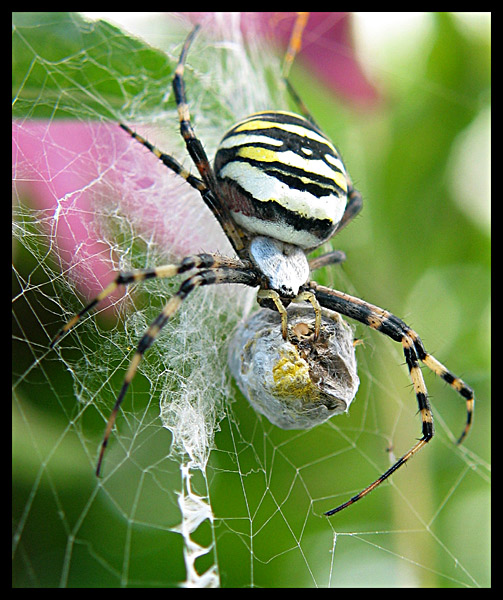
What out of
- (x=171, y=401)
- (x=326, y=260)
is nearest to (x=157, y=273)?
(x=171, y=401)

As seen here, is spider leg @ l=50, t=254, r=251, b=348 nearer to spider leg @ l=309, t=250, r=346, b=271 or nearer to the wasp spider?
the wasp spider

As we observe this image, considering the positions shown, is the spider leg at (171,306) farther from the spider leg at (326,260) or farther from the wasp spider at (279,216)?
the spider leg at (326,260)

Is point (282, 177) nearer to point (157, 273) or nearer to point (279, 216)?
point (279, 216)

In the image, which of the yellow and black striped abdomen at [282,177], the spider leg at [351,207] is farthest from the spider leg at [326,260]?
the yellow and black striped abdomen at [282,177]

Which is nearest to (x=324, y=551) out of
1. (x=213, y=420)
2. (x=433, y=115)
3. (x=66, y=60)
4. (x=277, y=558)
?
(x=277, y=558)

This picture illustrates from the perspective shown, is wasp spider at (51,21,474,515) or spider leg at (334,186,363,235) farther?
spider leg at (334,186,363,235)

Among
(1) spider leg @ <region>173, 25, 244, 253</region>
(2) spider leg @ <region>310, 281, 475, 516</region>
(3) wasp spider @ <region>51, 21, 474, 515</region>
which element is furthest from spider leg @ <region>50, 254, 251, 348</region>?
(2) spider leg @ <region>310, 281, 475, 516</region>
